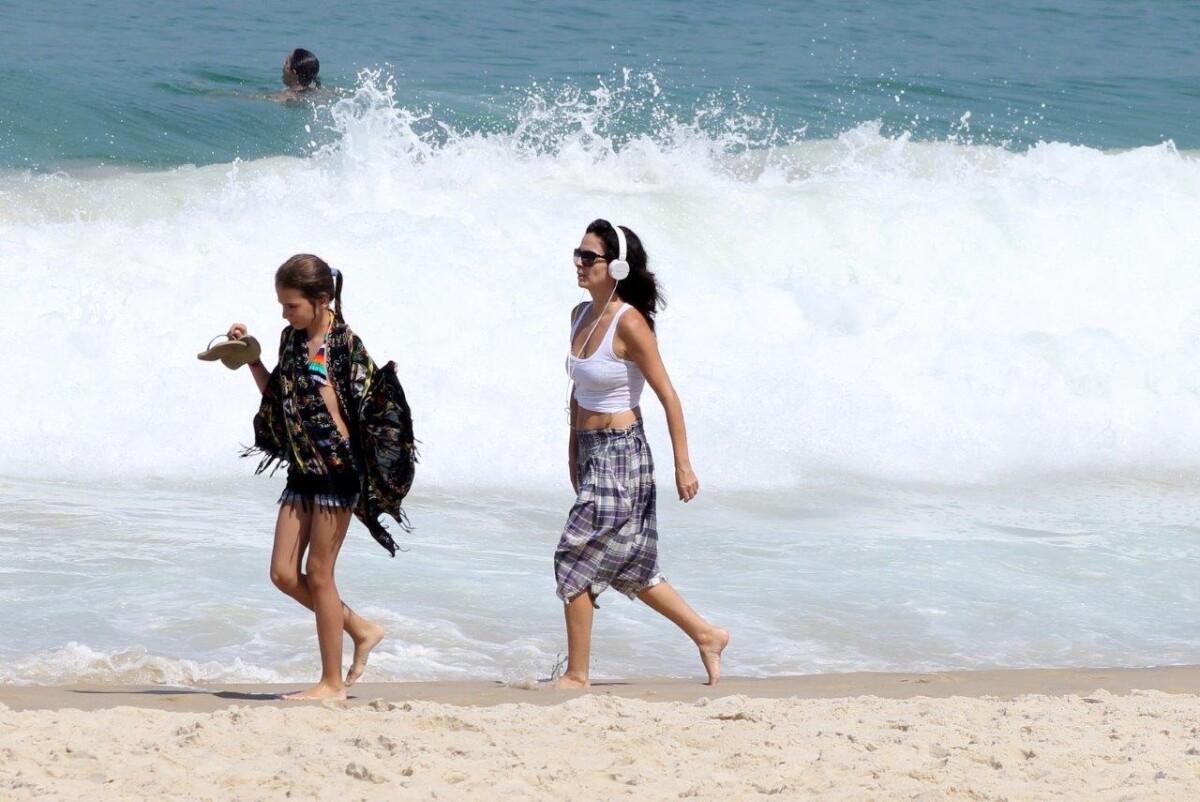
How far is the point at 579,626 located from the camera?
5148 millimetres

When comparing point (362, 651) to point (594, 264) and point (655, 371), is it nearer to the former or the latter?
point (655, 371)

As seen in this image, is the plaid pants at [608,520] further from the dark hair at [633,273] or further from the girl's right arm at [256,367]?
the girl's right arm at [256,367]

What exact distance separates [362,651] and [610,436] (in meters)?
1.06

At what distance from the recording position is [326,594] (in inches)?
191

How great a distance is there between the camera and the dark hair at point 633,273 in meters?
5.09

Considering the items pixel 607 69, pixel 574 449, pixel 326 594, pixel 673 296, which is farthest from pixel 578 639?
pixel 607 69

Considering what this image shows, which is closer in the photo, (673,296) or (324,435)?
(324,435)

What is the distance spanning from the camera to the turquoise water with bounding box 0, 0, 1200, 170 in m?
14.6

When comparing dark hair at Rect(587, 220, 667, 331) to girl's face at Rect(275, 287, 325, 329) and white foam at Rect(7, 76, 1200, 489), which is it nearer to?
girl's face at Rect(275, 287, 325, 329)

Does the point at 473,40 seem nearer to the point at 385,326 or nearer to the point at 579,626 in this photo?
the point at 385,326

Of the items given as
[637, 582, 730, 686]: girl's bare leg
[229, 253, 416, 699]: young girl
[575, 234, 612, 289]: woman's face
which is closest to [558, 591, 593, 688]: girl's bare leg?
[637, 582, 730, 686]: girl's bare leg

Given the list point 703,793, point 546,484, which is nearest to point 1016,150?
point 546,484

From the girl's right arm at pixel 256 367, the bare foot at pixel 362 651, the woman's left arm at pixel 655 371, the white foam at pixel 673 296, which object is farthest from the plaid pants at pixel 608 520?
the white foam at pixel 673 296

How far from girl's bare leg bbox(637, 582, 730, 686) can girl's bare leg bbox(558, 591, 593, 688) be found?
22cm
